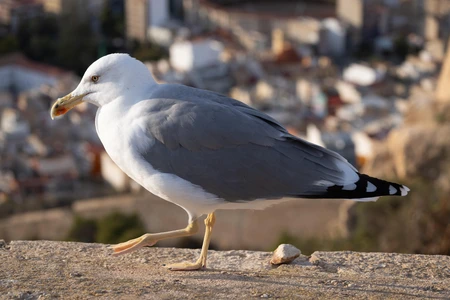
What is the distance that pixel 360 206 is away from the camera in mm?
6965

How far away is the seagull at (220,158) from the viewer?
2113 mm

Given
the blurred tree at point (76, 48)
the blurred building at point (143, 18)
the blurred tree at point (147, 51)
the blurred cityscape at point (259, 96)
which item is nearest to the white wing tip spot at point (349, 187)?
the blurred cityscape at point (259, 96)

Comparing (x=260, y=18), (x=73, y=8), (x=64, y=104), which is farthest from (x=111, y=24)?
(x=64, y=104)

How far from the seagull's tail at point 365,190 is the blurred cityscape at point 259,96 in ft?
9.06

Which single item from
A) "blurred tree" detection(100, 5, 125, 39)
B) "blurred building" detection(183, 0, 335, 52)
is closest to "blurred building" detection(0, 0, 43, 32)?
"blurred tree" detection(100, 5, 125, 39)

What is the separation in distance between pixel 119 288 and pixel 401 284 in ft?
2.34

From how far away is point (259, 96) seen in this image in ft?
63.7

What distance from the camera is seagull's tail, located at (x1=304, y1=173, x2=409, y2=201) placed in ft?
6.84

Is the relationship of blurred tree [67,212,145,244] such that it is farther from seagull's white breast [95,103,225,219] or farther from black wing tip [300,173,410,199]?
black wing tip [300,173,410,199]

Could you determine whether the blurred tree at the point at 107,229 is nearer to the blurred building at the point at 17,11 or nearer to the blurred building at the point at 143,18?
the blurred building at the point at 143,18

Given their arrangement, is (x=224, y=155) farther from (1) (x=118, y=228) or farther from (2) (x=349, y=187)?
(1) (x=118, y=228)

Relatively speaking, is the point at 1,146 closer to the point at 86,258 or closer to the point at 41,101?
the point at 41,101

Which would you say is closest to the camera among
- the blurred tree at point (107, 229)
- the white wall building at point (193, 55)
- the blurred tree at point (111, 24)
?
the blurred tree at point (107, 229)

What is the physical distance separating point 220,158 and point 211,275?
32 centimetres
